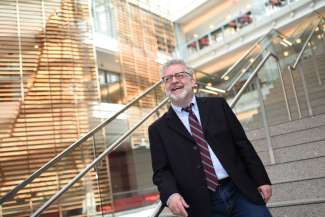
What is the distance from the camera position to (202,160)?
1710mm

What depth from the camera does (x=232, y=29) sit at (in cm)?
1434

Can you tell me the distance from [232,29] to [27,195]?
11.7 m

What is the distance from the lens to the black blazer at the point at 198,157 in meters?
1.66

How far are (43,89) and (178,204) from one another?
18.3 feet

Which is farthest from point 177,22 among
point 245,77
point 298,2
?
point 245,77

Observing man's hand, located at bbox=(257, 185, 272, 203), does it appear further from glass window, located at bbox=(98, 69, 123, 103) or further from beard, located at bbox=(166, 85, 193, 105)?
glass window, located at bbox=(98, 69, 123, 103)

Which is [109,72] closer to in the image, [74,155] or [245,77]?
[74,155]

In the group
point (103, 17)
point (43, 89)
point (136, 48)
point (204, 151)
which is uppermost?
point (103, 17)

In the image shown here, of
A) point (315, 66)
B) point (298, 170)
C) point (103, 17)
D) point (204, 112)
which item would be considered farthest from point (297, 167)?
point (103, 17)

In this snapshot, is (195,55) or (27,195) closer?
(27,195)

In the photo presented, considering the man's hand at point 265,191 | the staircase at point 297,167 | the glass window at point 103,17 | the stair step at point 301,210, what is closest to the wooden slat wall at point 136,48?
the glass window at point 103,17

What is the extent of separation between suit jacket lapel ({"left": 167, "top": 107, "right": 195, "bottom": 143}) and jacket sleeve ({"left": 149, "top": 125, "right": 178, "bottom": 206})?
9 centimetres

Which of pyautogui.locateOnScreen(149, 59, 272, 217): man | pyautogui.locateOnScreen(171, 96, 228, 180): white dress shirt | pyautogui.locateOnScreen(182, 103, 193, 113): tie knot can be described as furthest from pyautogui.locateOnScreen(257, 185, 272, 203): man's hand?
pyautogui.locateOnScreen(182, 103, 193, 113): tie knot

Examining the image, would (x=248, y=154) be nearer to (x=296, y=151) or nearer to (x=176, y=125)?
(x=176, y=125)
